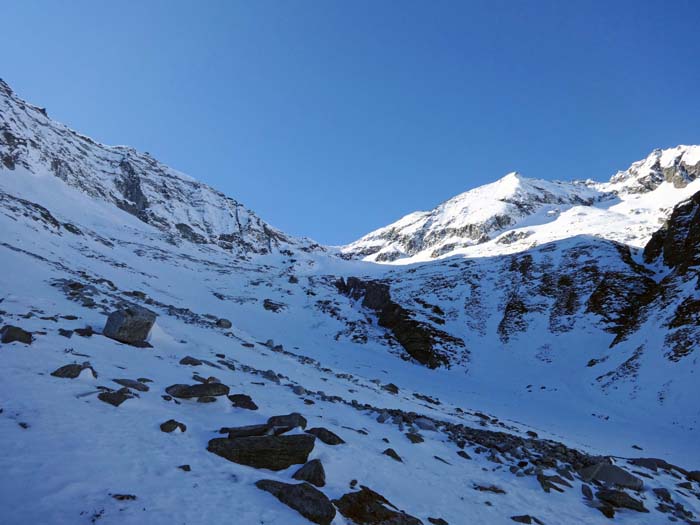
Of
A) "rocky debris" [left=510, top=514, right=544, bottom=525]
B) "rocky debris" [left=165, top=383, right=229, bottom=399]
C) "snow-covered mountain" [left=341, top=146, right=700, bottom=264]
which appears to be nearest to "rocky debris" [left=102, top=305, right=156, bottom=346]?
"rocky debris" [left=165, top=383, right=229, bottom=399]

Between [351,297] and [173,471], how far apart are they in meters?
56.2

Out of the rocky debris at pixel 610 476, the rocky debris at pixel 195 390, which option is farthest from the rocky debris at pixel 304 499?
the rocky debris at pixel 610 476

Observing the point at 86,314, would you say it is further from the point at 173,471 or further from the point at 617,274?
the point at 617,274

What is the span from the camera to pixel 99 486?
634 centimetres

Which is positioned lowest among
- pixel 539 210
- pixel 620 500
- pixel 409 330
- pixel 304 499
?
A: pixel 304 499

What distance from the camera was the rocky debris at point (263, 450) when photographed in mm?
8750

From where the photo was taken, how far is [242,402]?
1259 centimetres

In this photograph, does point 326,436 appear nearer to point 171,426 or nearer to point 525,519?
point 171,426

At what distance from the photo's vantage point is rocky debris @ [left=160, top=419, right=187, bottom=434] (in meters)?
9.09

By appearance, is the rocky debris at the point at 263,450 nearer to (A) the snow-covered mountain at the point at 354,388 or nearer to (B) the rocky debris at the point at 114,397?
(A) the snow-covered mountain at the point at 354,388

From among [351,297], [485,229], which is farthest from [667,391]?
[485,229]

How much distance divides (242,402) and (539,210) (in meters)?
173

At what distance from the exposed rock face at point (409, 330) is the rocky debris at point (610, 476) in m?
26.0

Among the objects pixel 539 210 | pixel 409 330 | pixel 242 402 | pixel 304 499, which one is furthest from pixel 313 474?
pixel 539 210
